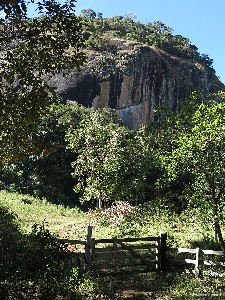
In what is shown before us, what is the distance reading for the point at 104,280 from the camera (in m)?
11.0

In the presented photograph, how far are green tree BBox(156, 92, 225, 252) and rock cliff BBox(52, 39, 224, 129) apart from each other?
146 feet

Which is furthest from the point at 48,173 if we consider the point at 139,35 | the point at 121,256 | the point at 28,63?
the point at 139,35

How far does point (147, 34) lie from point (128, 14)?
56.2ft

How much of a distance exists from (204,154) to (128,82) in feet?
167

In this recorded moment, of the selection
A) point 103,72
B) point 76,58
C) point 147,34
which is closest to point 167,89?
point 103,72

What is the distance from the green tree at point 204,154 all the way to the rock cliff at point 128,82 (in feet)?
146

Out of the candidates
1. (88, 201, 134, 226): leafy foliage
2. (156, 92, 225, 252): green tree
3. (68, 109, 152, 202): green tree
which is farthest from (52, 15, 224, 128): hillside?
(156, 92, 225, 252): green tree

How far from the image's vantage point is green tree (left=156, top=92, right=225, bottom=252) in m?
11.4

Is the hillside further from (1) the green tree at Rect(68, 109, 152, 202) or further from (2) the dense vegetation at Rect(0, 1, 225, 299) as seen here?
(2) the dense vegetation at Rect(0, 1, 225, 299)

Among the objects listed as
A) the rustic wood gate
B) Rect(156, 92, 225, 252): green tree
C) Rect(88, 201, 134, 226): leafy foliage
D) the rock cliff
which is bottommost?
the rustic wood gate

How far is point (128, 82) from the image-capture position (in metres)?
61.2

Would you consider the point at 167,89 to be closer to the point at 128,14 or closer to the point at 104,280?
the point at 128,14

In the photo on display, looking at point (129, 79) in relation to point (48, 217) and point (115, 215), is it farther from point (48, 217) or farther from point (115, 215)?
point (115, 215)

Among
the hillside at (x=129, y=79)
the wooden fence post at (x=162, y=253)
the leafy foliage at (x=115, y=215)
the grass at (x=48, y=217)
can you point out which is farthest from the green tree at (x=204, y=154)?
the hillside at (x=129, y=79)
